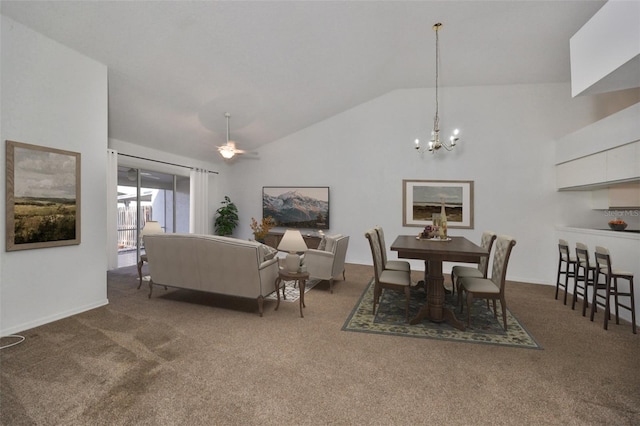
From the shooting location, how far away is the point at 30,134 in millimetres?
3018

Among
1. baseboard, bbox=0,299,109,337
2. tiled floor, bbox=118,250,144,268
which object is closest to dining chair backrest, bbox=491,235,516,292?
baseboard, bbox=0,299,109,337

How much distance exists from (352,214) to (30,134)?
5326mm

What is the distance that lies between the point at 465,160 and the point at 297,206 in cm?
381

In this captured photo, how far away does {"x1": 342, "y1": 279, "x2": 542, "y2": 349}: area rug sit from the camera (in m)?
2.89

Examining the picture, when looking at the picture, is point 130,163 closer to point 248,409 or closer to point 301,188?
point 301,188

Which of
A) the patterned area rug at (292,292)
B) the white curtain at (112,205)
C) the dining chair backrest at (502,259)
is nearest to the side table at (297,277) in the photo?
the patterned area rug at (292,292)

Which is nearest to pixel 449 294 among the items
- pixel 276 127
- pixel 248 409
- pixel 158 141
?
pixel 248 409

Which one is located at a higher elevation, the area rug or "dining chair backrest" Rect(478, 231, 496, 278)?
"dining chair backrest" Rect(478, 231, 496, 278)

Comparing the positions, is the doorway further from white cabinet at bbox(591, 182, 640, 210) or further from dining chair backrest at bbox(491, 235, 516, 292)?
white cabinet at bbox(591, 182, 640, 210)

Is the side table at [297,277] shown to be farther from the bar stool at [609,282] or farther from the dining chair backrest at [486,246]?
the bar stool at [609,282]

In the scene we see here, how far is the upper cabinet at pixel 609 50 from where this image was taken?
2.11 metres

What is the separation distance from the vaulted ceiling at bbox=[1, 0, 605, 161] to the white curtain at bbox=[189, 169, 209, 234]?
1.10m

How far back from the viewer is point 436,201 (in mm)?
5961

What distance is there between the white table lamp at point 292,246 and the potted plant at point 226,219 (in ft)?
14.1
